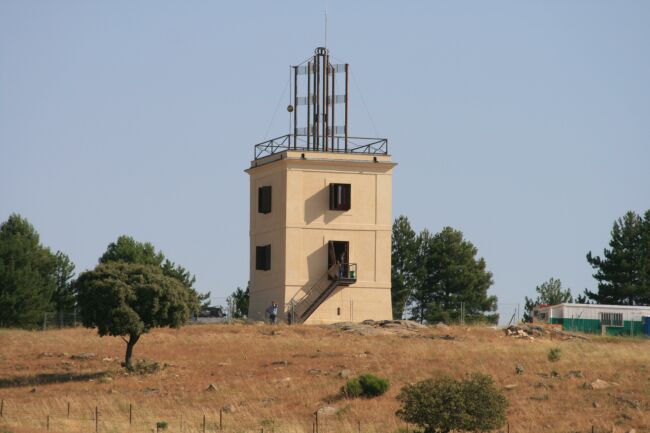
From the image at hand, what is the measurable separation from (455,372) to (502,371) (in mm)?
2238

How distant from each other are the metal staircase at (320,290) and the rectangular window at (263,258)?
2.90 m

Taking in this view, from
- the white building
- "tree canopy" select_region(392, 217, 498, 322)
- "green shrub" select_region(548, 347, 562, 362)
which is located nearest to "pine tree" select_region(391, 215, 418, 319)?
"tree canopy" select_region(392, 217, 498, 322)

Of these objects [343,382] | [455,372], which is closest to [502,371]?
[455,372]

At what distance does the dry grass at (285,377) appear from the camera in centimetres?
5738

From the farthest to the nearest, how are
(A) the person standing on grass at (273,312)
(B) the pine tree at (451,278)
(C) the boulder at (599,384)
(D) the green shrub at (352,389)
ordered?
(B) the pine tree at (451,278) → (A) the person standing on grass at (273,312) → (C) the boulder at (599,384) → (D) the green shrub at (352,389)

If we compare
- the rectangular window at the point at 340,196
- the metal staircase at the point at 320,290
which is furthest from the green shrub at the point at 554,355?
the rectangular window at the point at 340,196

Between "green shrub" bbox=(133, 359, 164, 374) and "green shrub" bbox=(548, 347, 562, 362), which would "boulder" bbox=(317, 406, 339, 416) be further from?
"green shrub" bbox=(548, 347, 562, 362)

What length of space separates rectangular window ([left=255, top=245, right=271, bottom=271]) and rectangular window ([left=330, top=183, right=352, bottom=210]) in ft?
14.0

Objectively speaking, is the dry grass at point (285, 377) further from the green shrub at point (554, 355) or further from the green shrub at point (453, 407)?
the green shrub at point (453, 407)

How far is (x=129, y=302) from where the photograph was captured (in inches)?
2584

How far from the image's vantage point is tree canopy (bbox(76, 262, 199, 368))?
6494cm

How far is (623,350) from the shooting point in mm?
72312

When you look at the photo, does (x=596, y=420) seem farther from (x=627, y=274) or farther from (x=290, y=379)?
(x=627, y=274)

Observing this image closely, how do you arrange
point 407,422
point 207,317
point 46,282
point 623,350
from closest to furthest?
point 407,422
point 623,350
point 207,317
point 46,282
